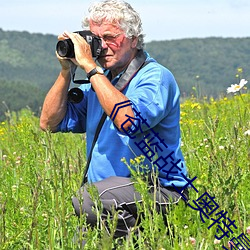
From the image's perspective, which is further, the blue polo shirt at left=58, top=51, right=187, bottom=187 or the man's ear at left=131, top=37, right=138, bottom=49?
the man's ear at left=131, top=37, right=138, bottom=49

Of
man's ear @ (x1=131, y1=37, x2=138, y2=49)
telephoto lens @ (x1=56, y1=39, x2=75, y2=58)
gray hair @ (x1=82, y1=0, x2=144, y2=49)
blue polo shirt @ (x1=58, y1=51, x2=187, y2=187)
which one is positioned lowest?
blue polo shirt @ (x1=58, y1=51, x2=187, y2=187)

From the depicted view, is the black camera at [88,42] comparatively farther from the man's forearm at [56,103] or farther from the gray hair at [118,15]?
the man's forearm at [56,103]

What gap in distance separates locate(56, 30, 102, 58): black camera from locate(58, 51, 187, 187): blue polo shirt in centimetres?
25

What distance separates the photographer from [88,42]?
11.6 ft

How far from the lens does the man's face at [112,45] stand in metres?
3.66

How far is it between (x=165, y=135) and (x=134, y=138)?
0.20 metres

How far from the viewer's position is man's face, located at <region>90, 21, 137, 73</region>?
3.66 metres

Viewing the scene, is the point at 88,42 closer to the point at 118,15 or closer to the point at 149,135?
the point at 118,15

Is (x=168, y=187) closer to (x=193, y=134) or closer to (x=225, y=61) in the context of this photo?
(x=193, y=134)

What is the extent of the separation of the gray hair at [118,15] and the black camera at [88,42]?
108 mm

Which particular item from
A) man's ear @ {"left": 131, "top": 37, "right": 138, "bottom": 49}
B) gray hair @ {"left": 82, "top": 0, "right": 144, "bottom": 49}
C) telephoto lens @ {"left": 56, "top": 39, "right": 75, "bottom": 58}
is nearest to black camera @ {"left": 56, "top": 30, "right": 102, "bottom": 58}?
telephoto lens @ {"left": 56, "top": 39, "right": 75, "bottom": 58}

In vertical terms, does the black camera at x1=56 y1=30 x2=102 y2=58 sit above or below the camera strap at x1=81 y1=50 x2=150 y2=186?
above

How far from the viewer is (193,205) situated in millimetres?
2744

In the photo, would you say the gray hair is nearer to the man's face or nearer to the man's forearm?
the man's face
